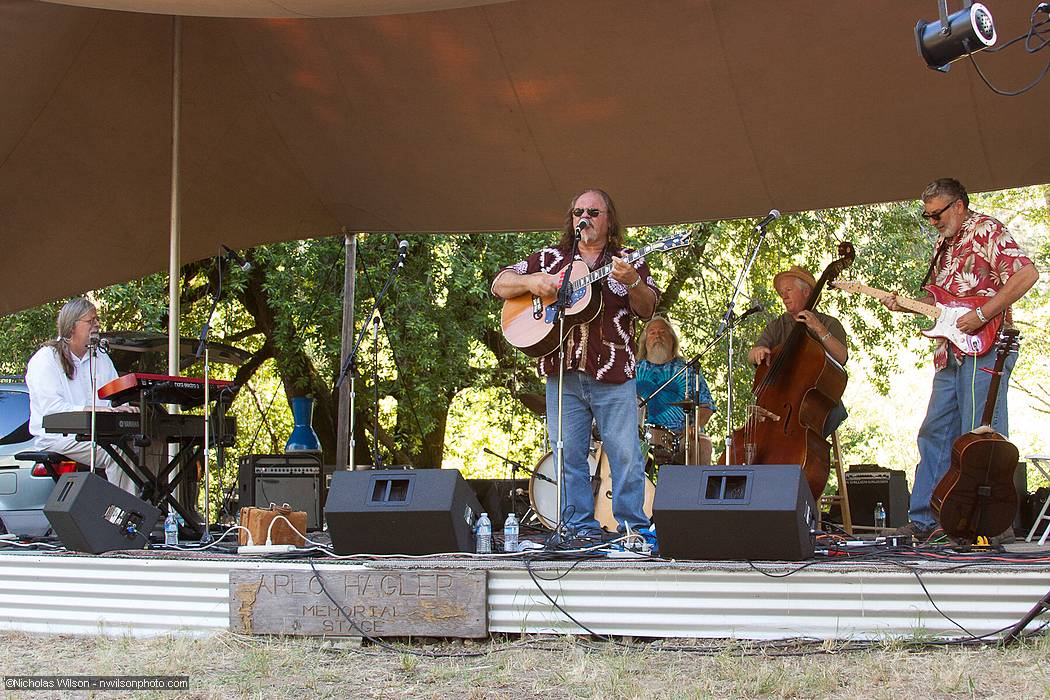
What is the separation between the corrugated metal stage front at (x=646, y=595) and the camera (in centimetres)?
319

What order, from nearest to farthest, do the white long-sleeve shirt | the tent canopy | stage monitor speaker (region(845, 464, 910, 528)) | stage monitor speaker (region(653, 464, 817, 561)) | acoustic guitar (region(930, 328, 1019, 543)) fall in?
stage monitor speaker (region(653, 464, 817, 561)), acoustic guitar (region(930, 328, 1019, 543)), the white long-sleeve shirt, the tent canopy, stage monitor speaker (region(845, 464, 910, 528))

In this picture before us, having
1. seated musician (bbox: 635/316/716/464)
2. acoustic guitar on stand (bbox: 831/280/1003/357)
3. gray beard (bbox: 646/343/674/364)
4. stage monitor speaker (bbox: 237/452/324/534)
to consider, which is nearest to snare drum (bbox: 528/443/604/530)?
seated musician (bbox: 635/316/716/464)

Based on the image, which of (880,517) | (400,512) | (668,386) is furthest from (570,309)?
(880,517)

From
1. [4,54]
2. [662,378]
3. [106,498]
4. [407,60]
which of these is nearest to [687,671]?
[106,498]

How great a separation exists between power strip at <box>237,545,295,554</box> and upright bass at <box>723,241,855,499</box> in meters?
2.21

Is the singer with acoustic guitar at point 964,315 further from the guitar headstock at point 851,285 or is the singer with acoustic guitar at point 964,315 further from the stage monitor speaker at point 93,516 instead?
the stage monitor speaker at point 93,516

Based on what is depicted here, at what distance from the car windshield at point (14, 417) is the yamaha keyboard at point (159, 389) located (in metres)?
1.65

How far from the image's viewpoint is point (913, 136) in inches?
241

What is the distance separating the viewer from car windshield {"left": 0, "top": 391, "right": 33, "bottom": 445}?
6125 millimetres

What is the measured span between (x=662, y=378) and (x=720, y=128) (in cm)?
158

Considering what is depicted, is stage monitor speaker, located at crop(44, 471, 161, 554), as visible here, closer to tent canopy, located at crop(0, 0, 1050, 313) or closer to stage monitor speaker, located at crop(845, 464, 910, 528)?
tent canopy, located at crop(0, 0, 1050, 313)

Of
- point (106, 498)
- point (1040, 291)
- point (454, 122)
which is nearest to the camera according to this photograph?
point (106, 498)

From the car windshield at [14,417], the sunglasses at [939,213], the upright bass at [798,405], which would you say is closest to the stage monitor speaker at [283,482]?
the car windshield at [14,417]

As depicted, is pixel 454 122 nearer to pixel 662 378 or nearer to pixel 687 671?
pixel 662 378
